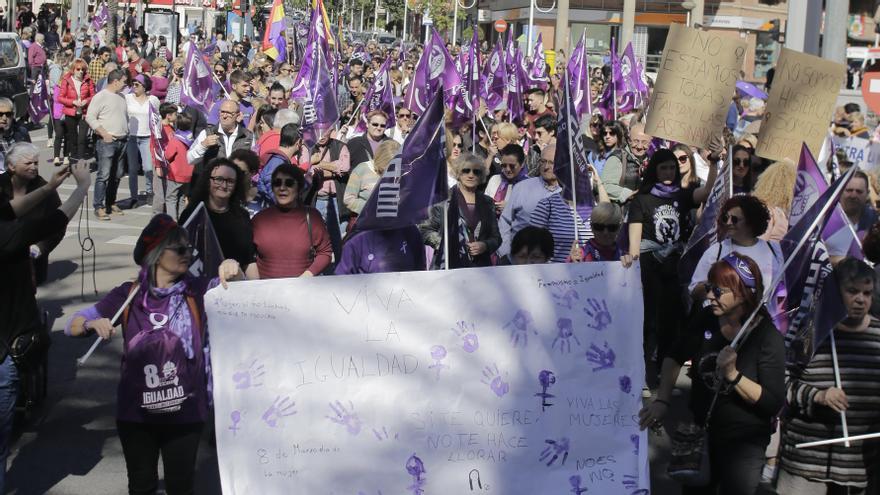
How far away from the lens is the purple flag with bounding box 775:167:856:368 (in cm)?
528

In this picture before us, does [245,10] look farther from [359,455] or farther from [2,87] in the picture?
[359,455]

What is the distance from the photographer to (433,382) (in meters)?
4.98

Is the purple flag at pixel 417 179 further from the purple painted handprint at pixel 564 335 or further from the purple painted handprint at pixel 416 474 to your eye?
the purple painted handprint at pixel 416 474

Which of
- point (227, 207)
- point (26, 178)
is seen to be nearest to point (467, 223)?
point (227, 207)

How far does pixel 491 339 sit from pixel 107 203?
11.8 m

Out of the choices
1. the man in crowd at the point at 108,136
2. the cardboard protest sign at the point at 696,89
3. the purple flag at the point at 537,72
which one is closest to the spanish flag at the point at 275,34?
the purple flag at the point at 537,72

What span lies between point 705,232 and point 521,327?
2.90 m

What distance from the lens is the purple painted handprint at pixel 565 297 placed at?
5133 millimetres

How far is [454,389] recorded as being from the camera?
4.99 metres

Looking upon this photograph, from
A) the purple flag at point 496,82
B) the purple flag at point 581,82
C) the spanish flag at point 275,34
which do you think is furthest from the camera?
the spanish flag at point 275,34

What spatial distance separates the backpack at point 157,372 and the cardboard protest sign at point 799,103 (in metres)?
4.96

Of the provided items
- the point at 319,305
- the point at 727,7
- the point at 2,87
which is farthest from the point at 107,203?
the point at 727,7

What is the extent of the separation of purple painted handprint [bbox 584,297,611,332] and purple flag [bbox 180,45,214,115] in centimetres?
1335

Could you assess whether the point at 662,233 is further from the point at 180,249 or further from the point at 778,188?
the point at 180,249
